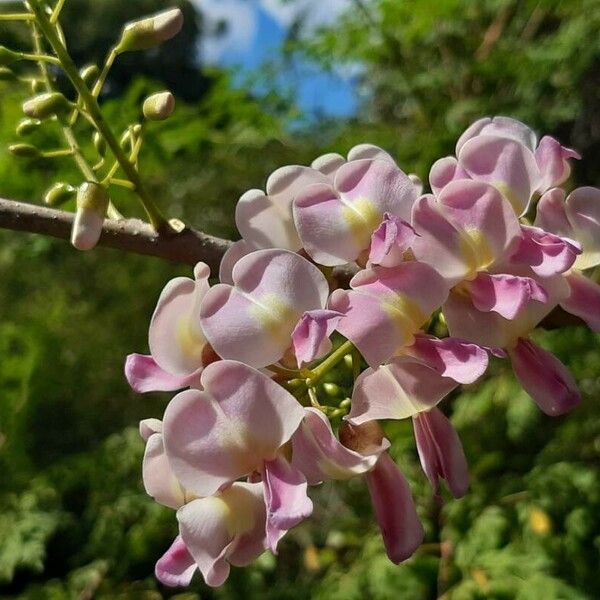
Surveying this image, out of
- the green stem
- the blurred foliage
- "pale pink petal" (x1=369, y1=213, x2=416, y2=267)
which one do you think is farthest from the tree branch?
the blurred foliage

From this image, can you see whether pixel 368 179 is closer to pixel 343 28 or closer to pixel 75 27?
pixel 343 28

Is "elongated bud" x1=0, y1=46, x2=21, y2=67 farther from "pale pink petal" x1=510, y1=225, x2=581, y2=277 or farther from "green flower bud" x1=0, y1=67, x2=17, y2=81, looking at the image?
"pale pink petal" x1=510, y1=225, x2=581, y2=277

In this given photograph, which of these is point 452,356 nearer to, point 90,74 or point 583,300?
point 583,300

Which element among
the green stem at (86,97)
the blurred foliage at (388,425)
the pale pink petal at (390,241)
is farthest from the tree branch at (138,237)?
the blurred foliage at (388,425)

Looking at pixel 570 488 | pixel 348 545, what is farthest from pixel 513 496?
pixel 348 545

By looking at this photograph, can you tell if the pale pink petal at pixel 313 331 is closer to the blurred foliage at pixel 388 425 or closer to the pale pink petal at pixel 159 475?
the pale pink petal at pixel 159 475

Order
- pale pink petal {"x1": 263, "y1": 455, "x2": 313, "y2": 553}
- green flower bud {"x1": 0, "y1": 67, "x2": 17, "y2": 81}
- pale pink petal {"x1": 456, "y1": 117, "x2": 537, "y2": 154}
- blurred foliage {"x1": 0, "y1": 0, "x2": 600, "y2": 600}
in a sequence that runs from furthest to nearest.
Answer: blurred foliage {"x1": 0, "y1": 0, "x2": 600, "y2": 600} → green flower bud {"x1": 0, "y1": 67, "x2": 17, "y2": 81} → pale pink petal {"x1": 456, "y1": 117, "x2": 537, "y2": 154} → pale pink petal {"x1": 263, "y1": 455, "x2": 313, "y2": 553}
